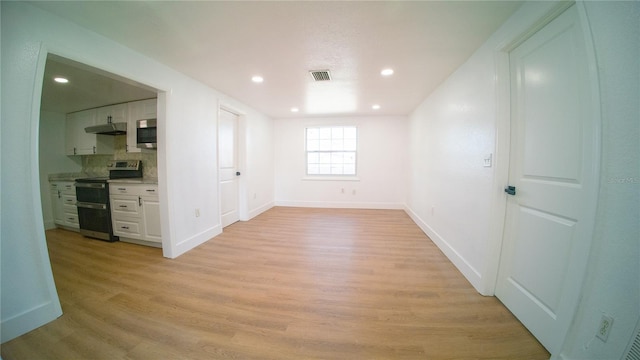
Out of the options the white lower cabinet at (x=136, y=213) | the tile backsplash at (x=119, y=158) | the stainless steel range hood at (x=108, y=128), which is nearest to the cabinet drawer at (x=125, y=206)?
the white lower cabinet at (x=136, y=213)

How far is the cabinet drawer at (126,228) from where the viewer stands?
8.77ft

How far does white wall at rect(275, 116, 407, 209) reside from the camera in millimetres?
4656

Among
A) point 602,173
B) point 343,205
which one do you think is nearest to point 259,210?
point 343,205

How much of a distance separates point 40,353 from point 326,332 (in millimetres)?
1813

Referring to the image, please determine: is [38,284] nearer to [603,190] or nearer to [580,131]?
[603,190]

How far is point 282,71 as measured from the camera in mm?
2291

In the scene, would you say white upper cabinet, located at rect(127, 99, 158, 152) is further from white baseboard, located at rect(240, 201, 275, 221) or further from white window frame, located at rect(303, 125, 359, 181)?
white window frame, located at rect(303, 125, 359, 181)

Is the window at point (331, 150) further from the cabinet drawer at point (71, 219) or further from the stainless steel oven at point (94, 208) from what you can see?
the cabinet drawer at point (71, 219)

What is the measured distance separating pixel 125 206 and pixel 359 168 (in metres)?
4.45

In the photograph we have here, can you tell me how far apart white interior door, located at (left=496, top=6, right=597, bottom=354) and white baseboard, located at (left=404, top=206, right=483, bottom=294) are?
0.18m

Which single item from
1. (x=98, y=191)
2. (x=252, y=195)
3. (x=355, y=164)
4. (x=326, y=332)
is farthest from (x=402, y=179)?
(x=98, y=191)

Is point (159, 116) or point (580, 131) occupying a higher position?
point (159, 116)

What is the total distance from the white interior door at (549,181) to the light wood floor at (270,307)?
0.95 feet

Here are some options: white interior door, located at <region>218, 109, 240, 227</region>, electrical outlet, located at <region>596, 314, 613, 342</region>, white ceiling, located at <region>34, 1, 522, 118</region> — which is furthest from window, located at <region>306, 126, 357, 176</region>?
electrical outlet, located at <region>596, 314, 613, 342</region>
